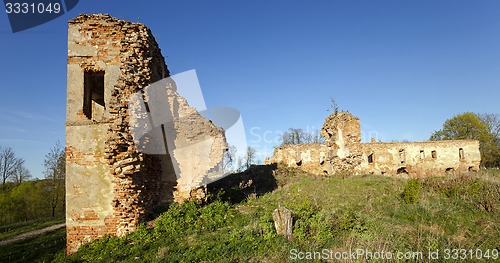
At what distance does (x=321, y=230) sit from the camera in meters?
6.72

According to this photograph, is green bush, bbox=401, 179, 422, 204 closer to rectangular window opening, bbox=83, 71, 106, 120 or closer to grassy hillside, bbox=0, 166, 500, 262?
grassy hillside, bbox=0, 166, 500, 262

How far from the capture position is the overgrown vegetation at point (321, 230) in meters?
5.92

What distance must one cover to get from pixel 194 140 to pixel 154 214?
2.89m

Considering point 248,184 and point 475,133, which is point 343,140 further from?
point 475,133

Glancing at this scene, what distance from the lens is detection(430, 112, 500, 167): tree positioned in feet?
110

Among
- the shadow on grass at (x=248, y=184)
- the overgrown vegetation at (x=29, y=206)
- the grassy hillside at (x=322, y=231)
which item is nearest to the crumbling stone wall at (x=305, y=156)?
the shadow on grass at (x=248, y=184)

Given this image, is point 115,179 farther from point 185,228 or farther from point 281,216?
point 281,216

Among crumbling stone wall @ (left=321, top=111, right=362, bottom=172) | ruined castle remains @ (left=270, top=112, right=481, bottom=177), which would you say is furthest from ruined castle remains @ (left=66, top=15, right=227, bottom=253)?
ruined castle remains @ (left=270, top=112, right=481, bottom=177)

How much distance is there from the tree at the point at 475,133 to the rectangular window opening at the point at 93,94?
41.0 m

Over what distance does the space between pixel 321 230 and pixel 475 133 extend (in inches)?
1547

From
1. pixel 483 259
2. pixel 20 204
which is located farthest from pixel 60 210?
pixel 483 259

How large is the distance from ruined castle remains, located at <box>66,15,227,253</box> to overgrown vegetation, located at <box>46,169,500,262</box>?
76cm

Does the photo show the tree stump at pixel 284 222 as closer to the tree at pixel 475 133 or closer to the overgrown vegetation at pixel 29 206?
the overgrown vegetation at pixel 29 206

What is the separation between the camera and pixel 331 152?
21.5 metres
